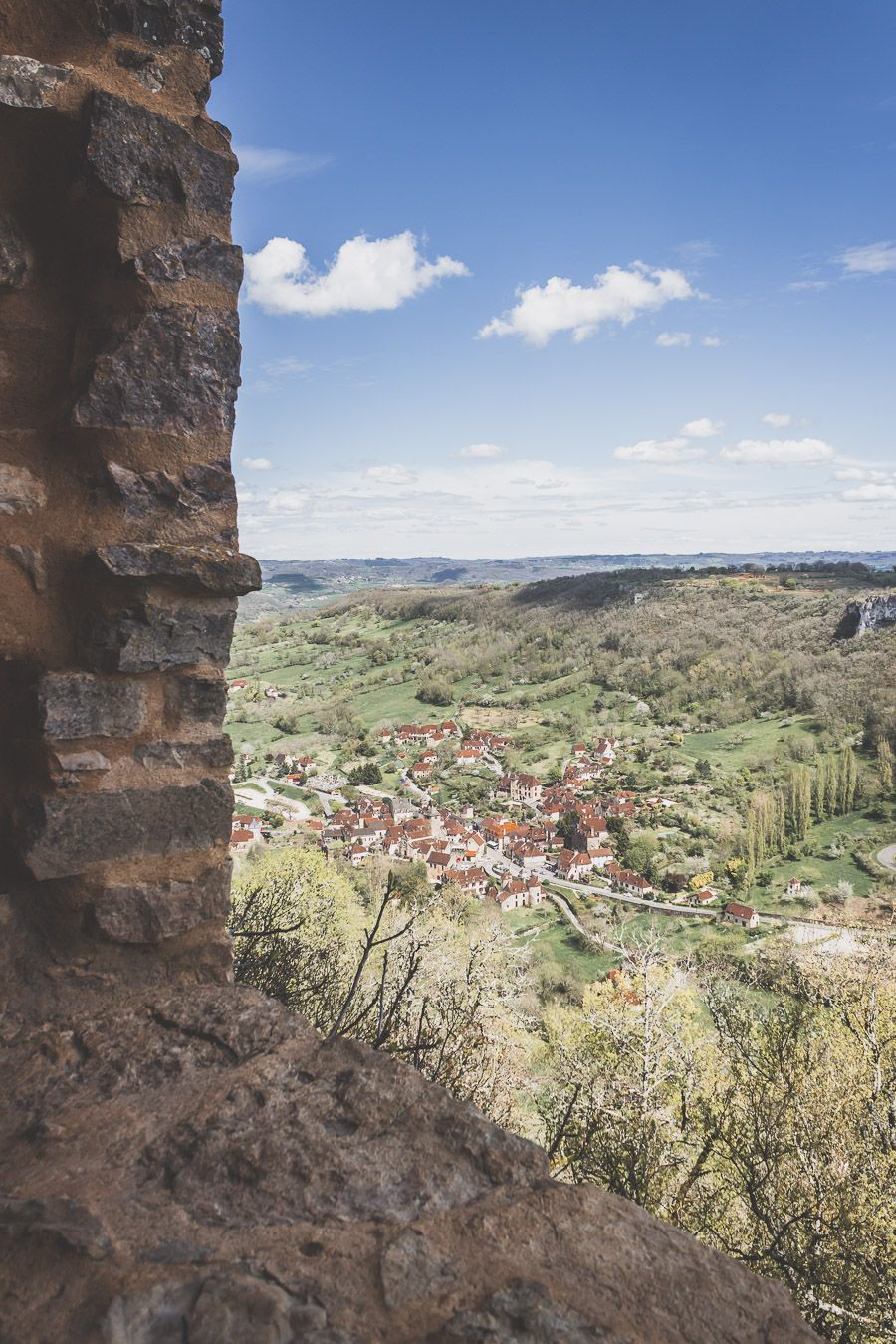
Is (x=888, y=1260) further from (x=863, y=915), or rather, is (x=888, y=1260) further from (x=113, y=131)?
(x=863, y=915)

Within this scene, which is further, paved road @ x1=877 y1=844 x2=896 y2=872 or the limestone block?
paved road @ x1=877 y1=844 x2=896 y2=872

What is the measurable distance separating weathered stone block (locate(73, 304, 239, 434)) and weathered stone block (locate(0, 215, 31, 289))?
36cm

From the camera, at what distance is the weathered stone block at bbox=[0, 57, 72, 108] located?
238cm

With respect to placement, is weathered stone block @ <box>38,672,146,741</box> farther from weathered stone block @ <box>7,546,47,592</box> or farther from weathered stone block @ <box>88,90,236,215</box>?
weathered stone block @ <box>88,90,236,215</box>

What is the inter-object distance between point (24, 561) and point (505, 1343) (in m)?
2.49

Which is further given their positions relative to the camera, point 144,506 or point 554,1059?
point 554,1059

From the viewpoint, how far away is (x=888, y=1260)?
582 centimetres

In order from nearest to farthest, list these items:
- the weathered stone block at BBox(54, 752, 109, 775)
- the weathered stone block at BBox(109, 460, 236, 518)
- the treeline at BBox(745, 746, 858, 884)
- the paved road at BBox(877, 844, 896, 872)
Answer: the weathered stone block at BBox(54, 752, 109, 775)
the weathered stone block at BBox(109, 460, 236, 518)
the paved road at BBox(877, 844, 896, 872)
the treeline at BBox(745, 746, 858, 884)

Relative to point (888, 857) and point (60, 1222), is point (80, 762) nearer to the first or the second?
point (60, 1222)

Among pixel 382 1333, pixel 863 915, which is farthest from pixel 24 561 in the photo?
pixel 863 915

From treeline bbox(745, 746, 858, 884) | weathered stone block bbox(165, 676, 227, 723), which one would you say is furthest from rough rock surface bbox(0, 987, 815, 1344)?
treeline bbox(745, 746, 858, 884)

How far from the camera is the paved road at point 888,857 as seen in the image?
1431 inches

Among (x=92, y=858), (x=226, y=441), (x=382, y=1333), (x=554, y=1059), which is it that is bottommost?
(x=554, y=1059)

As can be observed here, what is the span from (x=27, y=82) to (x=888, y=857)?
43.6m
